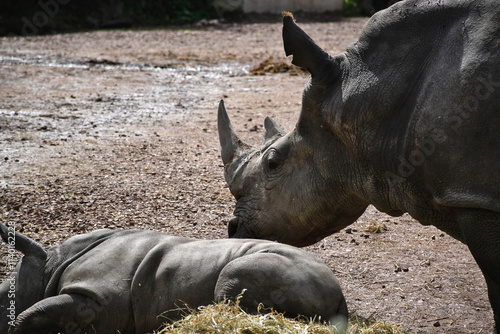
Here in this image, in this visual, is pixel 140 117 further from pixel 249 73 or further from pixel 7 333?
pixel 7 333

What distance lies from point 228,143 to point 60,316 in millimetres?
1719

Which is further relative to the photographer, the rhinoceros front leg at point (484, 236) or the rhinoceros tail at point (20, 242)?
the rhinoceros tail at point (20, 242)

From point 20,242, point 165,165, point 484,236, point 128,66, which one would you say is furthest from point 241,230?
point 128,66

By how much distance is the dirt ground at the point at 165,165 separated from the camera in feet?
17.0

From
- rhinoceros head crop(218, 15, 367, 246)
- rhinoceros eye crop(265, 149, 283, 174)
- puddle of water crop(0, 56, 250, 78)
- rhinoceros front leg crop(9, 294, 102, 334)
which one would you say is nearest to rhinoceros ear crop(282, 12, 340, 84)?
rhinoceros head crop(218, 15, 367, 246)

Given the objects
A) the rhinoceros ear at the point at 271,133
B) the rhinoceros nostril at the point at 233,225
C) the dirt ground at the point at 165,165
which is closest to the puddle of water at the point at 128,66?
the dirt ground at the point at 165,165

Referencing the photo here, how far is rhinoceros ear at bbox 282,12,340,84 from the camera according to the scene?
426cm

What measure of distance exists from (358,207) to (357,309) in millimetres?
704

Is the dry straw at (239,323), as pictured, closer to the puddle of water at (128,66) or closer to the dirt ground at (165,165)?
the dirt ground at (165,165)

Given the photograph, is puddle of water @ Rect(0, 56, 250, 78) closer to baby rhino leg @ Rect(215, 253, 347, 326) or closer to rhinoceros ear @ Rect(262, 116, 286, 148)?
rhinoceros ear @ Rect(262, 116, 286, 148)

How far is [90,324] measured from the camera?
4105mm

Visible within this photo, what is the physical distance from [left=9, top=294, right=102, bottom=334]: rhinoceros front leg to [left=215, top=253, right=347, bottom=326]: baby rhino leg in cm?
78

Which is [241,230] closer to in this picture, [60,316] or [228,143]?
[228,143]

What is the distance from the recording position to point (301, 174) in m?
4.59
